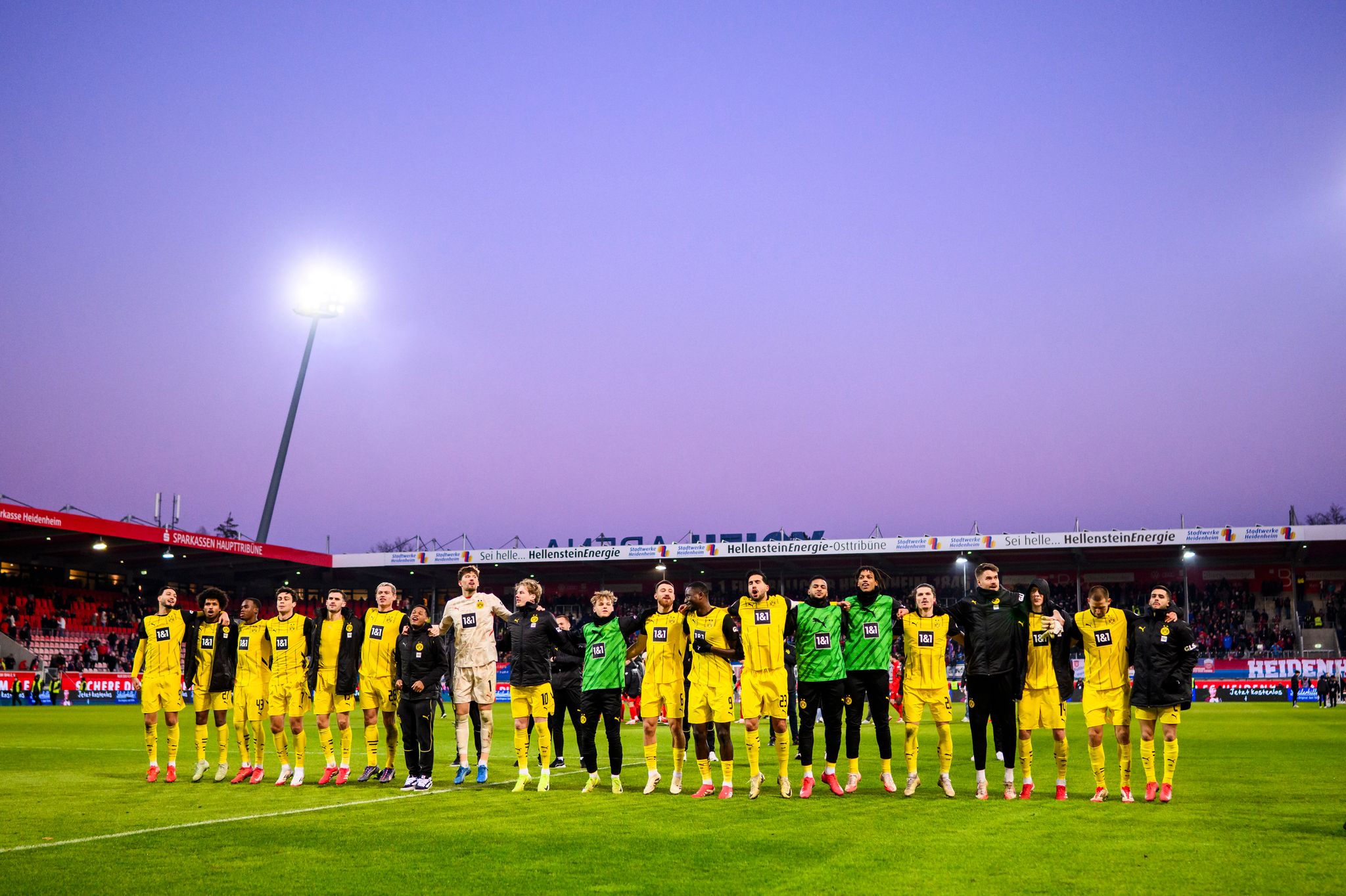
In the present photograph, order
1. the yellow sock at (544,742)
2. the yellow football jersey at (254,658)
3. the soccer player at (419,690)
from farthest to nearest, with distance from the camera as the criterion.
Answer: the yellow football jersey at (254,658) < the yellow sock at (544,742) < the soccer player at (419,690)

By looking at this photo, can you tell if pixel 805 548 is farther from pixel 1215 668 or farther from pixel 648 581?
pixel 1215 668

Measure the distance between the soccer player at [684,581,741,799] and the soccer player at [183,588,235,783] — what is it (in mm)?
6073

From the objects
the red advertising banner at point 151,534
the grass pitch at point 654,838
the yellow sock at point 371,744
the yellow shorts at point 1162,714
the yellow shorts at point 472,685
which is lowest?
the grass pitch at point 654,838

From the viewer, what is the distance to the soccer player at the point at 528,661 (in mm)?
12773

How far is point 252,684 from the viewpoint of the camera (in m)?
13.8

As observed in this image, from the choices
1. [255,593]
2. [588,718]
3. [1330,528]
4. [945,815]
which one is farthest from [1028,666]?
[255,593]

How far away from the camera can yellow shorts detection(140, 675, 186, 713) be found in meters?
14.4

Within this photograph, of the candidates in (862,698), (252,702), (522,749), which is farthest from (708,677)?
(252,702)

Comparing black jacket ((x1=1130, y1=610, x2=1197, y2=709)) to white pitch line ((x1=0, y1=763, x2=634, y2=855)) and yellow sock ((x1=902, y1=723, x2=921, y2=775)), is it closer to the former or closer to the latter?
yellow sock ((x1=902, y1=723, x2=921, y2=775))

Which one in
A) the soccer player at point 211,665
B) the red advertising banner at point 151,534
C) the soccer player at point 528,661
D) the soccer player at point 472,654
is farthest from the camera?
the red advertising banner at point 151,534

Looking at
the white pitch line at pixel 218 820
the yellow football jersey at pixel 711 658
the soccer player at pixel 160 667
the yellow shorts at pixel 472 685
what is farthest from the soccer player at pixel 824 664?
the soccer player at pixel 160 667

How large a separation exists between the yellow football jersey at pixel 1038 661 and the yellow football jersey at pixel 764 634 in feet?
8.36

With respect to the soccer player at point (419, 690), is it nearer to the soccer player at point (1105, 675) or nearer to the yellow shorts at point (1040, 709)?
the yellow shorts at point (1040, 709)

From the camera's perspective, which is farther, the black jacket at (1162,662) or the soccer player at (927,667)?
the soccer player at (927,667)
